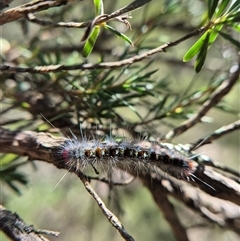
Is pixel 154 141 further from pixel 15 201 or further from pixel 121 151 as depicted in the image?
pixel 15 201

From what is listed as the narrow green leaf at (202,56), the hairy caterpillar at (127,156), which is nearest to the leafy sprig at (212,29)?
the narrow green leaf at (202,56)

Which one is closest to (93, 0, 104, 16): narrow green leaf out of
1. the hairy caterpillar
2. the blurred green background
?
the hairy caterpillar

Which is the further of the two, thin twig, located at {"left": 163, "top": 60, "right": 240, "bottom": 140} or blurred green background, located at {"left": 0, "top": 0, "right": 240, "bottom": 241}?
blurred green background, located at {"left": 0, "top": 0, "right": 240, "bottom": 241}

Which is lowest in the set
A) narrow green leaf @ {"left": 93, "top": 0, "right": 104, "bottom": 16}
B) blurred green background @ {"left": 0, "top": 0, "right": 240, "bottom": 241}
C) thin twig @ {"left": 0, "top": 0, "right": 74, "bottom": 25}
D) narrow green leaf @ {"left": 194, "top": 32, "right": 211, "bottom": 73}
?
blurred green background @ {"left": 0, "top": 0, "right": 240, "bottom": 241}

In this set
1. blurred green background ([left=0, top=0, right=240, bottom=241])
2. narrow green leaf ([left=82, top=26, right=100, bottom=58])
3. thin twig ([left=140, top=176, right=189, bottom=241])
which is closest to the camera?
narrow green leaf ([left=82, top=26, right=100, bottom=58])

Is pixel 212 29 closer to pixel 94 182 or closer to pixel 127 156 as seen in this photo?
pixel 127 156

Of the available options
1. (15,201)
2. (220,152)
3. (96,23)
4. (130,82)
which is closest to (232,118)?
(220,152)

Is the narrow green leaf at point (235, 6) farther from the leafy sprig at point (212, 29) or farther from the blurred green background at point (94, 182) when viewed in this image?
the blurred green background at point (94, 182)

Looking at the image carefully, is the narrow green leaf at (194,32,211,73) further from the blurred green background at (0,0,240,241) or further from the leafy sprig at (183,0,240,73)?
the blurred green background at (0,0,240,241)

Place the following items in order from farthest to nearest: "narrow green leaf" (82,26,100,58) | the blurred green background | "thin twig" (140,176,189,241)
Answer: the blurred green background, "thin twig" (140,176,189,241), "narrow green leaf" (82,26,100,58)
